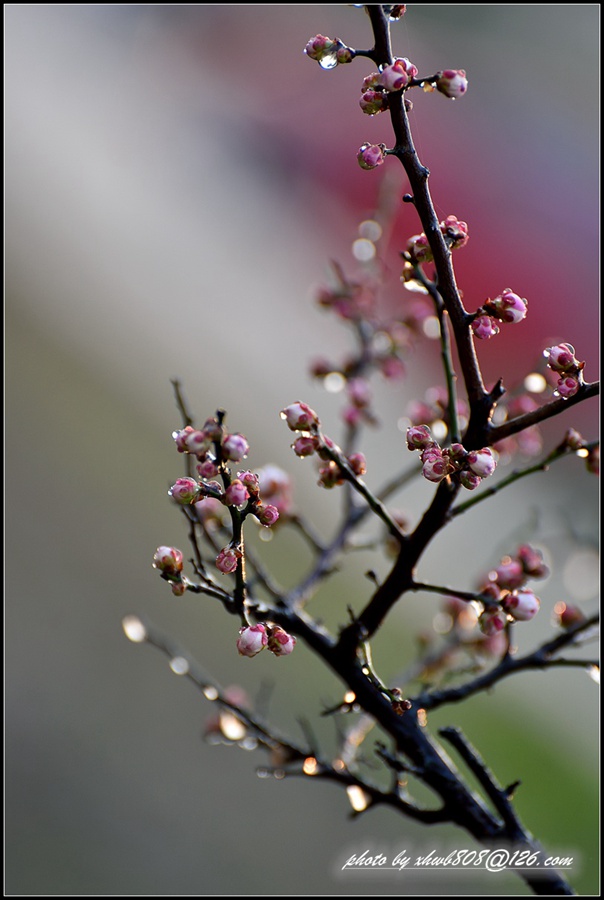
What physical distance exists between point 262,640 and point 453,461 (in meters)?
0.15

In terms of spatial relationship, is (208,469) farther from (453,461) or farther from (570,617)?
(570,617)

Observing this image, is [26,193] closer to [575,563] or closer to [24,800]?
[24,800]

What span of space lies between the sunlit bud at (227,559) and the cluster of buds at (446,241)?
0.20 m

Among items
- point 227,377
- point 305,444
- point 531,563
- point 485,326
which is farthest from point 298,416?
point 227,377

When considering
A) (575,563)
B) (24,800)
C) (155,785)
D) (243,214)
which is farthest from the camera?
(243,214)

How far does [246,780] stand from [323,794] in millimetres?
228

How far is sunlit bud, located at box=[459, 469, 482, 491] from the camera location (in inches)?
15.8

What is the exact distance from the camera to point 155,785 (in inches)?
70.1

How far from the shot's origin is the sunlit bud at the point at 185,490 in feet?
1.32

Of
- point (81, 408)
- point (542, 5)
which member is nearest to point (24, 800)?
point (81, 408)

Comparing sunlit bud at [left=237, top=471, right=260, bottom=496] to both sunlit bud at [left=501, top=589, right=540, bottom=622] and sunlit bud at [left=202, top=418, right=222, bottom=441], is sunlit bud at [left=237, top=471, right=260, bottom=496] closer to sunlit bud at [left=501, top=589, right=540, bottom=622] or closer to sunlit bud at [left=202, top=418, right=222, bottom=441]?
sunlit bud at [left=202, top=418, right=222, bottom=441]

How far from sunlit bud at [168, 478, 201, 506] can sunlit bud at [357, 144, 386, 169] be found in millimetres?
198

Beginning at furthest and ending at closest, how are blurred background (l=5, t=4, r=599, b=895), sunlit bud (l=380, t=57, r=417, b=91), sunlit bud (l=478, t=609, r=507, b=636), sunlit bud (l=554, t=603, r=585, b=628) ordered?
blurred background (l=5, t=4, r=599, b=895) → sunlit bud (l=554, t=603, r=585, b=628) → sunlit bud (l=478, t=609, r=507, b=636) → sunlit bud (l=380, t=57, r=417, b=91)

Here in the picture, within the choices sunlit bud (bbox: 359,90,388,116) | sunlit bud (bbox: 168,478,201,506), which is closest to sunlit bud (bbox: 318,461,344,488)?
sunlit bud (bbox: 168,478,201,506)
